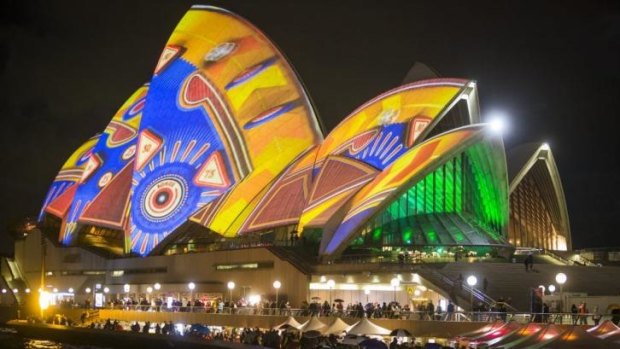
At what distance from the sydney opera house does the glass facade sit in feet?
0.26

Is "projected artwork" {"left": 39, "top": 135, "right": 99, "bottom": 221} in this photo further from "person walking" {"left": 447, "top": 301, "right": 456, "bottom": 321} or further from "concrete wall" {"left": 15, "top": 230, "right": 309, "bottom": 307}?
"person walking" {"left": 447, "top": 301, "right": 456, "bottom": 321}

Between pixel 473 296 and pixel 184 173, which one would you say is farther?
pixel 184 173

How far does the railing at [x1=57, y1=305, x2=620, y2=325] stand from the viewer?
2100 cm

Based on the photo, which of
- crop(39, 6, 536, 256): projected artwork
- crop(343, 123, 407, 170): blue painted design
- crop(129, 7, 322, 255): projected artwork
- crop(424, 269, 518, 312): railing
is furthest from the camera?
crop(129, 7, 322, 255): projected artwork

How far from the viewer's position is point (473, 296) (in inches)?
1164

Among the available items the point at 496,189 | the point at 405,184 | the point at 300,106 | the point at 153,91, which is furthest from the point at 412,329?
A: the point at 153,91

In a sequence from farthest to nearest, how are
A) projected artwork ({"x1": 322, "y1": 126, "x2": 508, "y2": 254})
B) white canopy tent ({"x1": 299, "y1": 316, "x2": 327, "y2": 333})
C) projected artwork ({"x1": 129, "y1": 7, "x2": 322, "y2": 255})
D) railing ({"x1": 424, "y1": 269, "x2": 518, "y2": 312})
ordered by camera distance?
projected artwork ({"x1": 129, "y1": 7, "x2": 322, "y2": 255}) < projected artwork ({"x1": 322, "y1": 126, "x2": 508, "y2": 254}) < railing ({"x1": 424, "y1": 269, "x2": 518, "y2": 312}) < white canopy tent ({"x1": 299, "y1": 316, "x2": 327, "y2": 333})

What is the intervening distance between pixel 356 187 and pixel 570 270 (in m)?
9.76

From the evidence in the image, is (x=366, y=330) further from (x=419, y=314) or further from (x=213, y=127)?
(x=213, y=127)

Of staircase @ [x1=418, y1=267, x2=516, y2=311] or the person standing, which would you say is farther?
staircase @ [x1=418, y1=267, x2=516, y2=311]

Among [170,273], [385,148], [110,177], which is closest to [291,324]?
[385,148]

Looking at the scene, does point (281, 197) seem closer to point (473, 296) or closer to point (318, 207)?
point (318, 207)

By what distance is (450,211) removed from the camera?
1582 inches

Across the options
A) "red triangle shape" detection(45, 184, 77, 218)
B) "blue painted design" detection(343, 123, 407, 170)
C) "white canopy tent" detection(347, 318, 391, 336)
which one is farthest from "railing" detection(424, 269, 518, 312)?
"red triangle shape" detection(45, 184, 77, 218)
